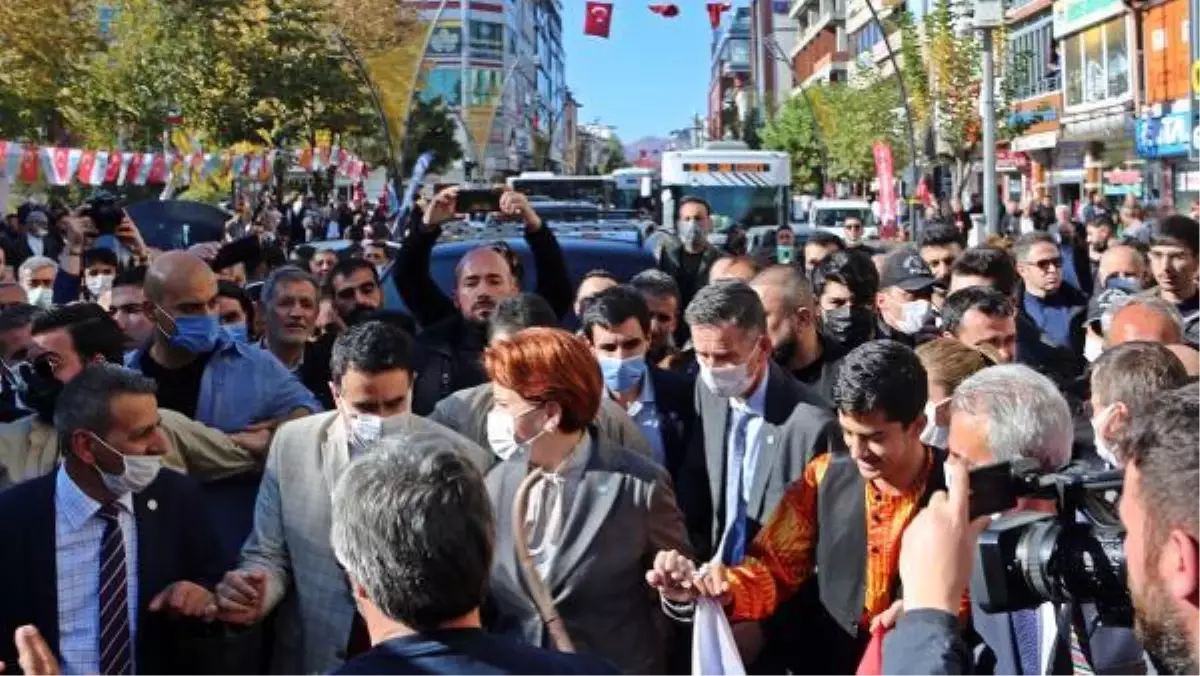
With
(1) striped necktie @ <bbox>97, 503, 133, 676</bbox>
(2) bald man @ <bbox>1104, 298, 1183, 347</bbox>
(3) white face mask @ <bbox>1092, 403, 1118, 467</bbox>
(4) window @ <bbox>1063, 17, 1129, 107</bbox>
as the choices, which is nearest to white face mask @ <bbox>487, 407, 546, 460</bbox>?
(1) striped necktie @ <bbox>97, 503, 133, 676</bbox>

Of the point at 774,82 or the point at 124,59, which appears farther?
the point at 774,82

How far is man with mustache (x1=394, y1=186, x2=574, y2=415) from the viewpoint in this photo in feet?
22.7

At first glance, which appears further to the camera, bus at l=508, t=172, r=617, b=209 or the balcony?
the balcony

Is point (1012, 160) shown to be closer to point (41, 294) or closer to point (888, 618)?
point (41, 294)

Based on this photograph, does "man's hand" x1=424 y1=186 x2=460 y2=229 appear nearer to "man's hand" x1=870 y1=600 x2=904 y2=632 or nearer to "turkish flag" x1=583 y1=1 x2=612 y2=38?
"man's hand" x1=870 y1=600 x2=904 y2=632

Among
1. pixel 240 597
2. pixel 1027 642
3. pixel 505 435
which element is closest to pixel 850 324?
pixel 505 435

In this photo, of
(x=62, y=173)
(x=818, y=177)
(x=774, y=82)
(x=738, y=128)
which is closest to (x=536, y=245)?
(x=62, y=173)

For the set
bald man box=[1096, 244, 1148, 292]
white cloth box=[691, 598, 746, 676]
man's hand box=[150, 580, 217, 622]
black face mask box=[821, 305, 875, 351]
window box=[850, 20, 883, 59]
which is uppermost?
window box=[850, 20, 883, 59]

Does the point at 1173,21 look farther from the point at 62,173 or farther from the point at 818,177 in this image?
the point at 818,177

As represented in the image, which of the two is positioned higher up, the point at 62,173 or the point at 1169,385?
the point at 62,173

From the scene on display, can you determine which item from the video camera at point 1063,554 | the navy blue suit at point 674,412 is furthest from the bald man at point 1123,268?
the video camera at point 1063,554

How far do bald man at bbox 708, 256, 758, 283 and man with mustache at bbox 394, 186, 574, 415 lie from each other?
98 centimetres

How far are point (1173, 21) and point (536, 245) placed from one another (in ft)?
105

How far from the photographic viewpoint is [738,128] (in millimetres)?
104438
